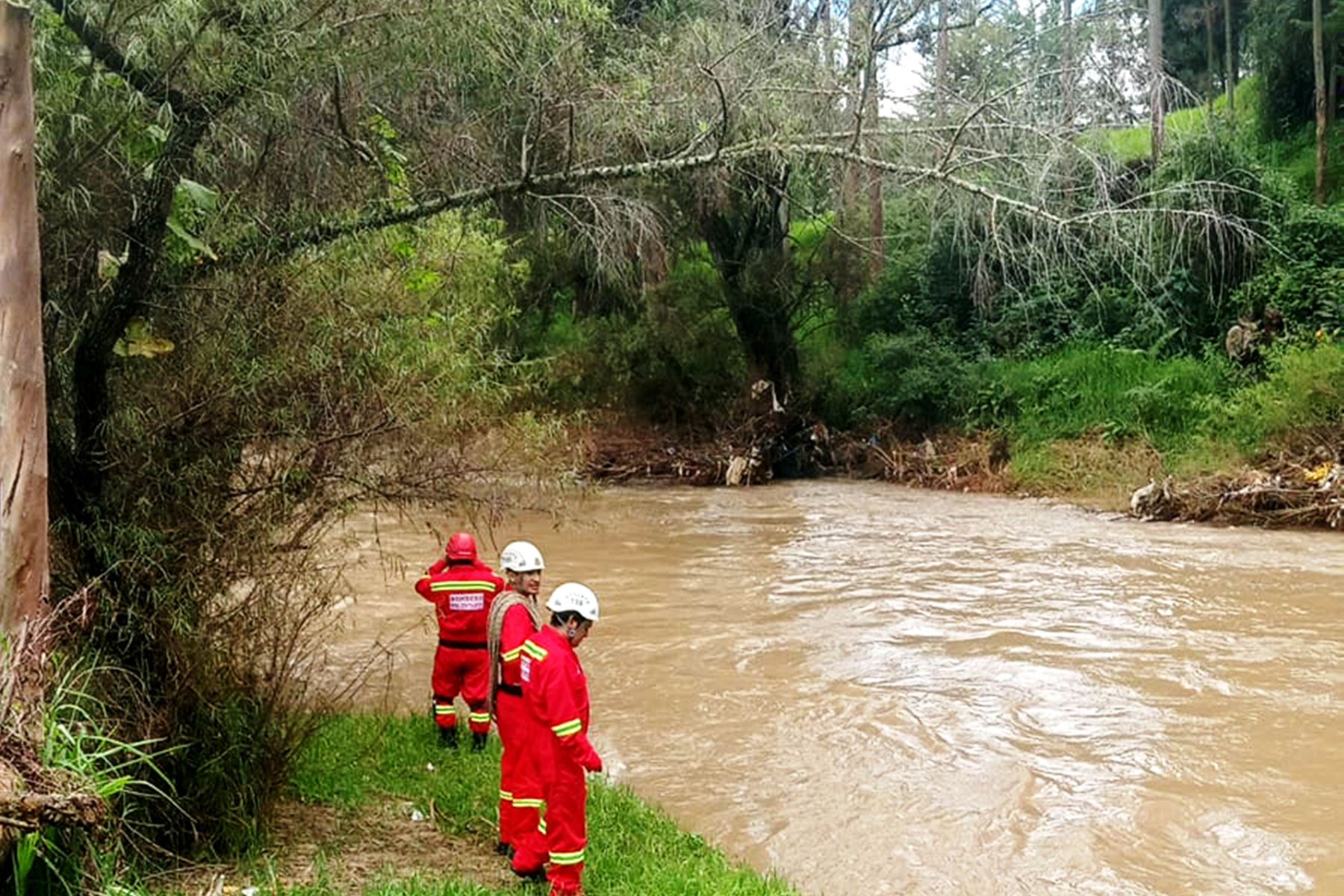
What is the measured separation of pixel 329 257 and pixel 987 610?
28.9ft

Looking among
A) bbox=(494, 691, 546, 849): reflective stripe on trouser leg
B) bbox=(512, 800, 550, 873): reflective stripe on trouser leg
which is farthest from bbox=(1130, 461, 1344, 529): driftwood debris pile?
bbox=(512, 800, 550, 873): reflective stripe on trouser leg

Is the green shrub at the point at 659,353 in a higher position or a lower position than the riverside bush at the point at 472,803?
higher

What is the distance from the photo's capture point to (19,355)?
4223 millimetres

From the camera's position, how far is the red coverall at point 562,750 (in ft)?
16.3

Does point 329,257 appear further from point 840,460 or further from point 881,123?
point 840,460

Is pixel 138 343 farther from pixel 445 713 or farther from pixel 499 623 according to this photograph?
pixel 445 713

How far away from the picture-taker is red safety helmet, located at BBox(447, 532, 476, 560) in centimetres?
757

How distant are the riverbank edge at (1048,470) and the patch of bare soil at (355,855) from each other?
5782 millimetres

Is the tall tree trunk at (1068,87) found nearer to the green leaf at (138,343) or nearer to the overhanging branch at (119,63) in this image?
the overhanging branch at (119,63)

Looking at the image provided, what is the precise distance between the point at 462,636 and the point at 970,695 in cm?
424

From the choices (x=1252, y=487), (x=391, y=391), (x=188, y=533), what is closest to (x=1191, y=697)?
(x=391, y=391)

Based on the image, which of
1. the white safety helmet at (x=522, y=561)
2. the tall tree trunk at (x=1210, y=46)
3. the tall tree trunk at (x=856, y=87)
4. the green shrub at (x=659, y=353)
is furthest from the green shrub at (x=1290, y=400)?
the white safety helmet at (x=522, y=561)

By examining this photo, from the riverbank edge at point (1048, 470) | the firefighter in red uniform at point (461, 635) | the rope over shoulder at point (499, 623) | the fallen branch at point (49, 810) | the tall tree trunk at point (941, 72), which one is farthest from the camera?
the riverbank edge at point (1048, 470)

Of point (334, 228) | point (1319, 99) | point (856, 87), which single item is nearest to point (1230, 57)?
point (1319, 99)
